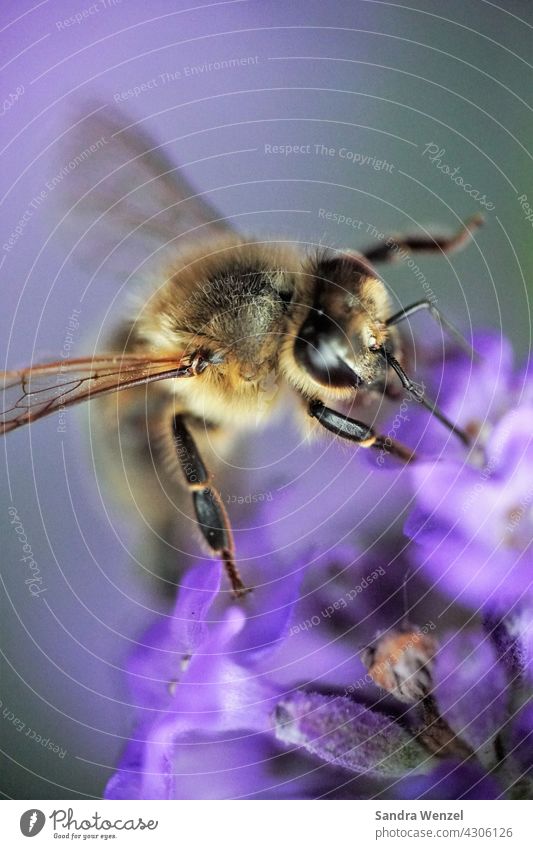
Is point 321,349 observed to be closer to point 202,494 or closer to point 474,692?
point 202,494

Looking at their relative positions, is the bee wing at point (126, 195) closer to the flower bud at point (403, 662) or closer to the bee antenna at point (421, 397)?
the bee antenna at point (421, 397)

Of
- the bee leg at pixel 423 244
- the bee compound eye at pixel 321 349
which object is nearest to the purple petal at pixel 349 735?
the bee compound eye at pixel 321 349

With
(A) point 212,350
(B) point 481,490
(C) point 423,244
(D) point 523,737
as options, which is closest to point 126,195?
(A) point 212,350

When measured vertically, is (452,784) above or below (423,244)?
below

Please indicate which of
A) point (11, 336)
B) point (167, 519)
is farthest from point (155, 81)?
point (167, 519)
